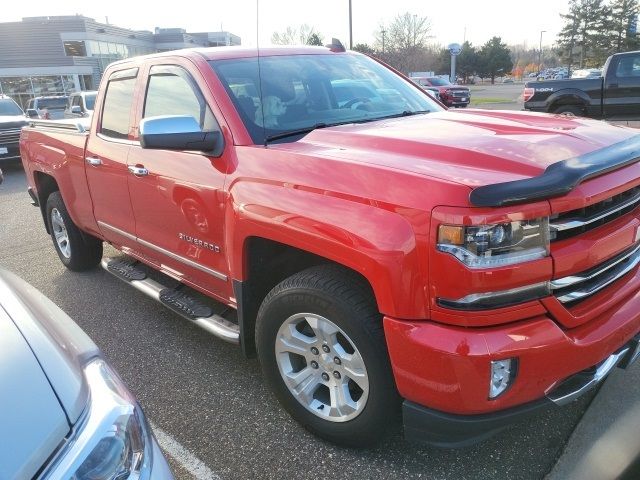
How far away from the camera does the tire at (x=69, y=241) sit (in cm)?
503

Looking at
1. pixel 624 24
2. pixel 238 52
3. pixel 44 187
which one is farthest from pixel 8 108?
pixel 624 24

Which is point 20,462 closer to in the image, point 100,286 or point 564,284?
point 564,284

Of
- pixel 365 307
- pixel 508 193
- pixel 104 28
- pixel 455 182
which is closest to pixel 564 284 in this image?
pixel 508 193

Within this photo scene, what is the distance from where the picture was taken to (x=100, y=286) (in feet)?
16.2

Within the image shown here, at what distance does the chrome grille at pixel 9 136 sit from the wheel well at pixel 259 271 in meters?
12.3

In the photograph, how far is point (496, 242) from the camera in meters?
1.88

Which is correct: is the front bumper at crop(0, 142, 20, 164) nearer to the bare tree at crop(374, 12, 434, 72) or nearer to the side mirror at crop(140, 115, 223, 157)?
the side mirror at crop(140, 115, 223, 157)

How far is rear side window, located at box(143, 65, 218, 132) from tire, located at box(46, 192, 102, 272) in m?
1.99

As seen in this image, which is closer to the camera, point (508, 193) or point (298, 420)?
point (508, 193)

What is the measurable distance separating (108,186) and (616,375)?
3553 mm

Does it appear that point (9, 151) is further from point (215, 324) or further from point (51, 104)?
point (215, 324)

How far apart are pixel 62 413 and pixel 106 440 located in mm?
132

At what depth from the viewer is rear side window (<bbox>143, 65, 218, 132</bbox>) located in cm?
301

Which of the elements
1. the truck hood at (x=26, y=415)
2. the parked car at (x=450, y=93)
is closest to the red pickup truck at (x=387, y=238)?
the truck hood at (x=26, y=415)
